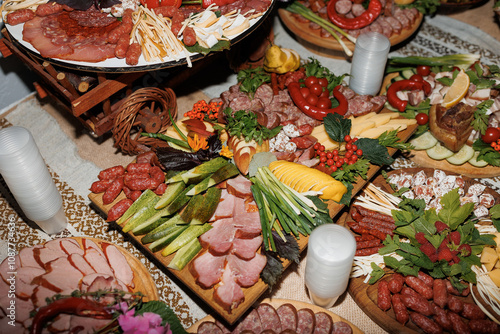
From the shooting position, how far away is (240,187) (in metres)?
3.18

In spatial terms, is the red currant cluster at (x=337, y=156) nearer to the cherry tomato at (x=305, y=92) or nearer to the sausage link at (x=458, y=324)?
the cherry tomato at (x=305, y=92)

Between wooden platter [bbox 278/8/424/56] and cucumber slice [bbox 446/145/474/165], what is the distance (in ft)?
4.67

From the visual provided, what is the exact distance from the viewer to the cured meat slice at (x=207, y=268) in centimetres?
282

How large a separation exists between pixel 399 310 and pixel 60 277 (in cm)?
216

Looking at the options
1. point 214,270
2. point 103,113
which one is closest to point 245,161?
point 214,270

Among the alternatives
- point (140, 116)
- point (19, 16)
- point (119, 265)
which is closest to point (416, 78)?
point (140, 116)

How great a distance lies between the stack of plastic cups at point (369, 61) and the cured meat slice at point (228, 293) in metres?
2.18

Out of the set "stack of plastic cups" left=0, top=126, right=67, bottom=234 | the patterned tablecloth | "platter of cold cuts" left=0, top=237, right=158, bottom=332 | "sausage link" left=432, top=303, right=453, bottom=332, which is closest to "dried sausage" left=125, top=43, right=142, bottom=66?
"stack of plastic cups" left=0, top=126, right=67, bottom=234

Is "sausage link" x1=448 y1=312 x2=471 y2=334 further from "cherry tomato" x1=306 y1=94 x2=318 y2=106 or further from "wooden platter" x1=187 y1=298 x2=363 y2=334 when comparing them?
"cherry tomato" x1=306 y1=94 x2=318 y2=106

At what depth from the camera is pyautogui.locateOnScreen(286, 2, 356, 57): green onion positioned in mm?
4644

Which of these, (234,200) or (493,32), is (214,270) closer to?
(234,200)

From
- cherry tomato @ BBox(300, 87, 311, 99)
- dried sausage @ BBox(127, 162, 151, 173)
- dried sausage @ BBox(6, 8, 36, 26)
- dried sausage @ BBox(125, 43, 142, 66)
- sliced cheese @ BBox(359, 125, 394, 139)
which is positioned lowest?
dried sausage @ BBox(127, 162, 151, 173)

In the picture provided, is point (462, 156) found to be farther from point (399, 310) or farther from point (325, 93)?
point (399, 310)

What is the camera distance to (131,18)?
367 centimetres
